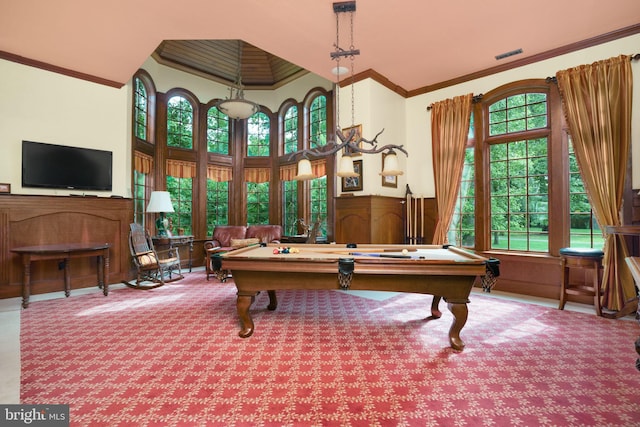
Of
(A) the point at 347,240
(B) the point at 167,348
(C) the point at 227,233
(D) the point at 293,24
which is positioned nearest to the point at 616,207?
(A) the point at 347,240

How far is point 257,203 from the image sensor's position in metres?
8.08

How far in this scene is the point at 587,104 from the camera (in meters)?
4.25

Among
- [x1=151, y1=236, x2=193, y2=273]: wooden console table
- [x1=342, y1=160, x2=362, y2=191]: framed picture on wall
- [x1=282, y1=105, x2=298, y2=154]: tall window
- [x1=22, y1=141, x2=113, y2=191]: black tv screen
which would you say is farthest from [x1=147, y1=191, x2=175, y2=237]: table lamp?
[x1=342, y1=160, x2=362, y2=191]: framed picture on wall

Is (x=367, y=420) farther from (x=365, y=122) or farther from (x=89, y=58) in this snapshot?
(x=89, y=58)

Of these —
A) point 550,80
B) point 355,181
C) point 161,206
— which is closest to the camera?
point 550,80

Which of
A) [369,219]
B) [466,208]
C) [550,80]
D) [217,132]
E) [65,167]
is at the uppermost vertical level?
[217,132]

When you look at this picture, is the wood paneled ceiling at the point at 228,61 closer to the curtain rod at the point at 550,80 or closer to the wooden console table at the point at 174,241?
the curtain rod at the point at 550,80

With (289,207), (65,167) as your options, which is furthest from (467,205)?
(65,167)

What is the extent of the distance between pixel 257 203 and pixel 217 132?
6.63 feet

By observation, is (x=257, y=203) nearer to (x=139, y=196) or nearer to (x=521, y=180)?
(x=139, y=196)

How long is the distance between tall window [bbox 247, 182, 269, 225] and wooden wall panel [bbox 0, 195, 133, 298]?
114 inches

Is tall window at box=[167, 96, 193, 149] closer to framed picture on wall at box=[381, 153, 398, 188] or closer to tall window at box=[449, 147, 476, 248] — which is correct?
framed picture on wall at box=[381, 153, 398, 188]

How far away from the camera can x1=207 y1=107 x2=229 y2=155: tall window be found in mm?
7672

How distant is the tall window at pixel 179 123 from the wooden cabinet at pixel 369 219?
4.08 m
